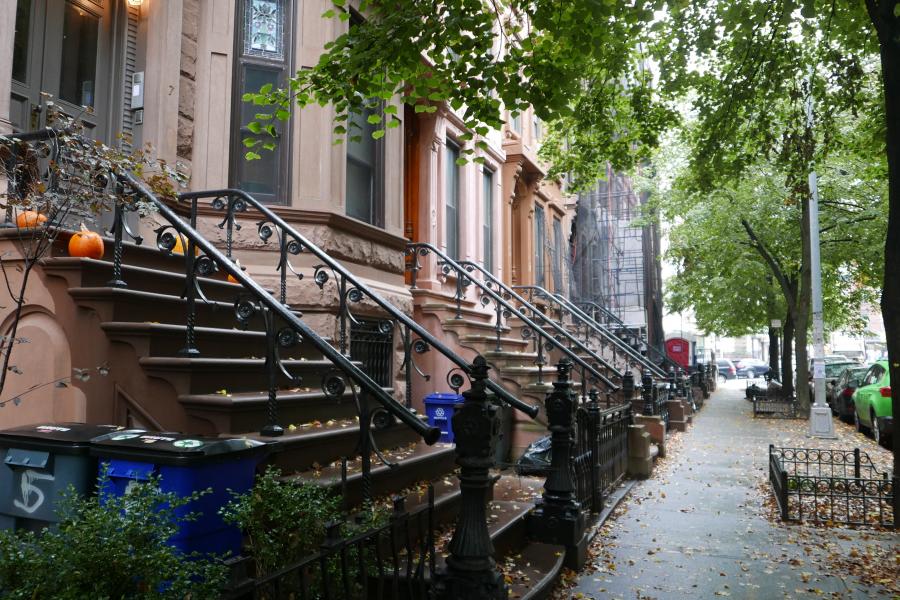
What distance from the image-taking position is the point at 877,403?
13.6 m

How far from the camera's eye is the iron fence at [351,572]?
8.65 ft

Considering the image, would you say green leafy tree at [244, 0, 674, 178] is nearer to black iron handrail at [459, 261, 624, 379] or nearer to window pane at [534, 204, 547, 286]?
black iron handrail at [459, 261, 624, 379]

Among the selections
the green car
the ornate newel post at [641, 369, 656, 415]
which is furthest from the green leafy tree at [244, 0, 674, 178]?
the green car

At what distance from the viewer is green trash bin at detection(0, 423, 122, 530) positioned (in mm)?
3609

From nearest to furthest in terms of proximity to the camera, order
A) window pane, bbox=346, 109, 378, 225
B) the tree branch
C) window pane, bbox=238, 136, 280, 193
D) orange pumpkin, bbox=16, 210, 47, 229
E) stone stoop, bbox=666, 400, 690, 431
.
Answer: orange pumpkin, bbox=16, 210, 47, 229 < window pane, bbox=238, 136, 280, 193 < window pane, bbox=346, 109, 378, 225 < stone stoop, bbox=666, 400, 690, 431 < the tree branch

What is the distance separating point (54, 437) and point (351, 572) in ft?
5.80

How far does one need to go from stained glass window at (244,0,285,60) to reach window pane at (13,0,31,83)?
2366mm

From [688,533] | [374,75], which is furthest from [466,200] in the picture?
[688,533]

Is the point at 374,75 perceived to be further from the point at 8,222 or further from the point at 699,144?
the point at 699,144

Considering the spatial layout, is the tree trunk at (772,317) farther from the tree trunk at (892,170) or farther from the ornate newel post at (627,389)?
the tree trunk at (892,170)

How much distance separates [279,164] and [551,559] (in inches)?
219

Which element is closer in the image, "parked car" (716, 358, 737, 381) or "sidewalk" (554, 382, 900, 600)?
"sidewalk" (554, 382, 900, 600)

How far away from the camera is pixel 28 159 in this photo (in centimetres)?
491

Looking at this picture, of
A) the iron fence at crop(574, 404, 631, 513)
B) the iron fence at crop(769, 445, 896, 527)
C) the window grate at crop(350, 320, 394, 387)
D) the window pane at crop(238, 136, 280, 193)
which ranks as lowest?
the iron fence at crop(769, 445, 896, 527)
